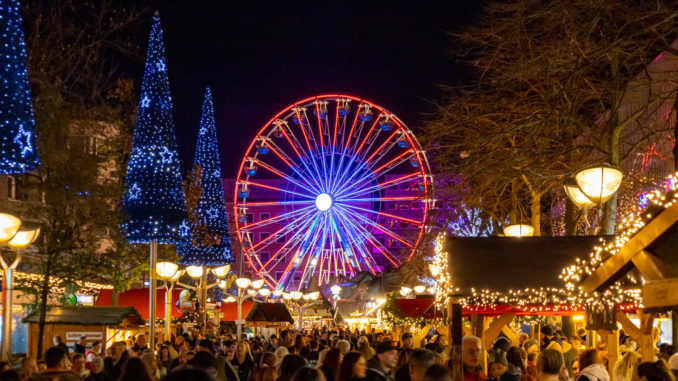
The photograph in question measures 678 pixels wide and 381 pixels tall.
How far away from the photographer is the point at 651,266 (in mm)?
6762

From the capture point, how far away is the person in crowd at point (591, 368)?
7.80 meters

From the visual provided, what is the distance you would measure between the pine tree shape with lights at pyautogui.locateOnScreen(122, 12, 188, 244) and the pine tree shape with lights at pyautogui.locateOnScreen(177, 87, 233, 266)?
14344 millimetres

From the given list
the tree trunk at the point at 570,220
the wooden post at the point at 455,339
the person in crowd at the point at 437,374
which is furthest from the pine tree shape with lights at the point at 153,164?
the person in crowd at the point at 437,374

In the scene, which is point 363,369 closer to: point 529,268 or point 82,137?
point 529,268

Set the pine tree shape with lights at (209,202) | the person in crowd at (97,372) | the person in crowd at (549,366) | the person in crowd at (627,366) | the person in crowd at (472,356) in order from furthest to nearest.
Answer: the pine tree shape with lights at (209,202) < the person in crowd at (97,372) < the person in crowd at (627,366) < the person in crowd at (472,356) < the person in crowd at (549,366)

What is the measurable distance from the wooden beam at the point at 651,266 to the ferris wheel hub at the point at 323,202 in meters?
33.7

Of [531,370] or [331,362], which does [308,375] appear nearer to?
[331,362]

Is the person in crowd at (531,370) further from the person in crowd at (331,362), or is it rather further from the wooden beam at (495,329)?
the wooden beam at (495,329)

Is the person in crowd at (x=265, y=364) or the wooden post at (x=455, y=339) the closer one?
the person in crowd at (x=265, y=364)

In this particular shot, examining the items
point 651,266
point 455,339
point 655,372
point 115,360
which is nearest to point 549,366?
point 655,372

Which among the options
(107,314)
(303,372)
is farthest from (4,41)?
(303,372)

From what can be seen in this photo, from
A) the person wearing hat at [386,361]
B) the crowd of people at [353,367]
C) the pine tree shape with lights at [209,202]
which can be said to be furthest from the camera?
the pine tree shape with lights at [209,202]

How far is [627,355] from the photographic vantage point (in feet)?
33.4

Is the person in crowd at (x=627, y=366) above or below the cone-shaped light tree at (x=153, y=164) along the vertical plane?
below
